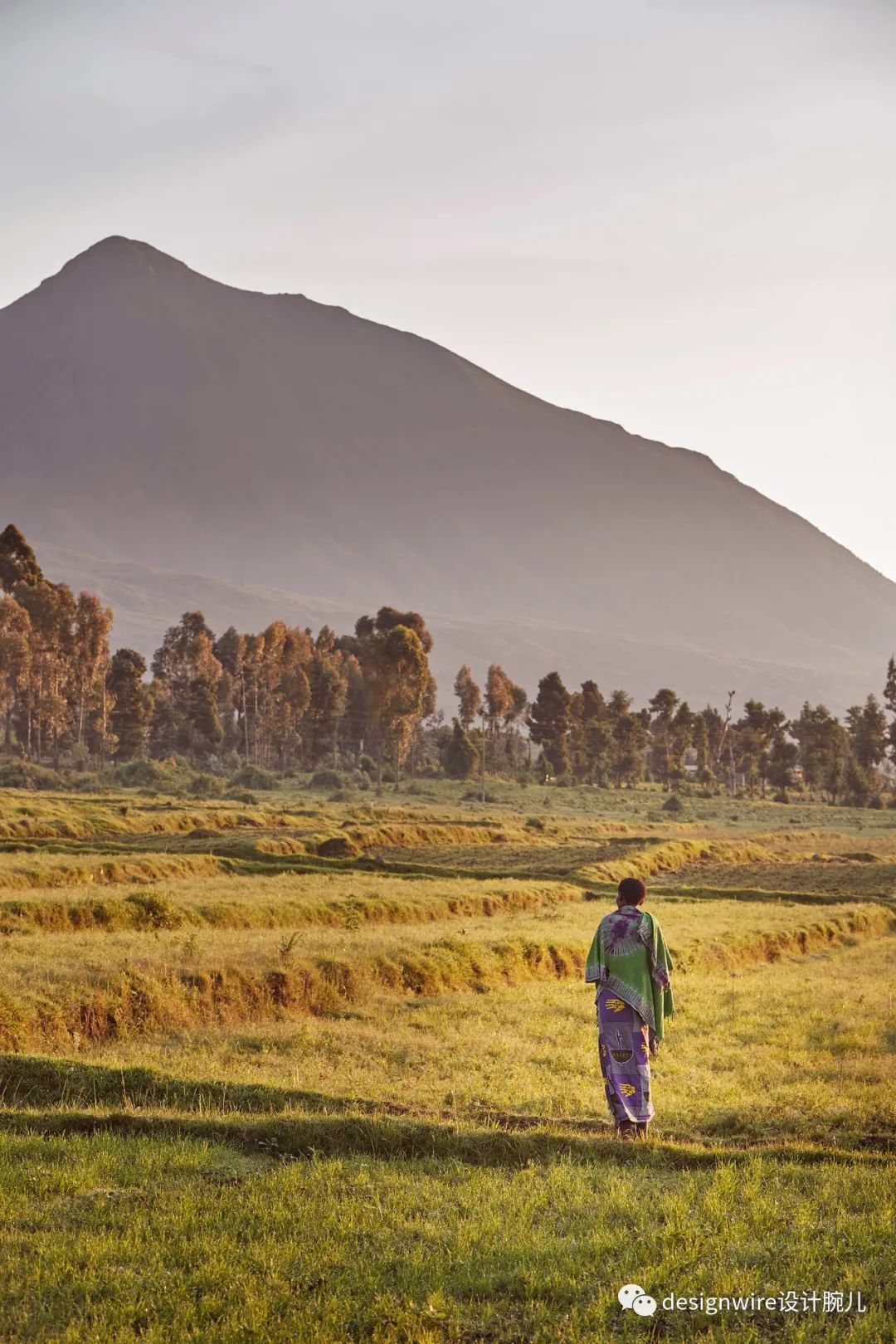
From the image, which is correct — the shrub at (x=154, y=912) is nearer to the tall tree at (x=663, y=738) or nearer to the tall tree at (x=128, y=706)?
the tall tree at (x=128, y=706)

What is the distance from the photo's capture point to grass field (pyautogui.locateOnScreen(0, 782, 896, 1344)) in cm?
788

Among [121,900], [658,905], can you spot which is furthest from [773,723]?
[121,900]

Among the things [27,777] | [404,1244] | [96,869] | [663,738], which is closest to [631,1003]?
[404,1244]

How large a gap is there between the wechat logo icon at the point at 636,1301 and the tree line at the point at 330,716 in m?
96.8

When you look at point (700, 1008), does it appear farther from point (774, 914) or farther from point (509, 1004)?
point (774, 914)

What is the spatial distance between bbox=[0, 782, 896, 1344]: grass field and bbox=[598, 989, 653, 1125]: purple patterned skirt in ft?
1.53

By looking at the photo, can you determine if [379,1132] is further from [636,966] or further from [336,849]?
[336,849]

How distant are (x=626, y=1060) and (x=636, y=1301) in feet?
17.6

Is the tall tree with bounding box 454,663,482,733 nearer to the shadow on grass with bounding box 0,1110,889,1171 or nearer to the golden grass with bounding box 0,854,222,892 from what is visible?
the golden grass with bounding box 0,854,222,892

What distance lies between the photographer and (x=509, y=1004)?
23.9 m

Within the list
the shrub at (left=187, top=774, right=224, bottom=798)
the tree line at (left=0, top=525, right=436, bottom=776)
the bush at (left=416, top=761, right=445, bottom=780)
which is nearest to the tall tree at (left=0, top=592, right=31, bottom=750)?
the tree line at (left=0, top=525, right=436, bottom=776)

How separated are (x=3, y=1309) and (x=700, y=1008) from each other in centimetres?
1862

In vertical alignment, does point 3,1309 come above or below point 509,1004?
above

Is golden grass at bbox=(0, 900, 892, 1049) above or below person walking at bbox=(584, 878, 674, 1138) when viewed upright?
below
